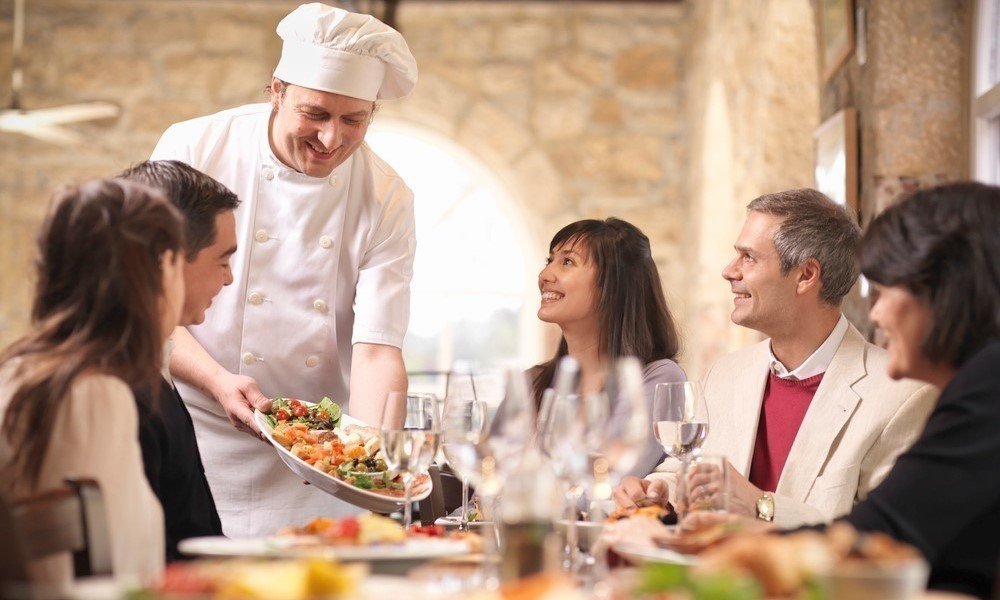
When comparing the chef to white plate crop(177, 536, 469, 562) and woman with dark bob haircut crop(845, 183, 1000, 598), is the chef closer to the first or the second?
white plate crop(177, 536, 469, 562)

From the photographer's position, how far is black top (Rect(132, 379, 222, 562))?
1982mm

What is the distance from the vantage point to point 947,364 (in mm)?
1645

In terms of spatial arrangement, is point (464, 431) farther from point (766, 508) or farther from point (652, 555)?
point (766, 508)

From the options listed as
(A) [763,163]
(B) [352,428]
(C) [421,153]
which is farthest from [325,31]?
(C) [421,153]

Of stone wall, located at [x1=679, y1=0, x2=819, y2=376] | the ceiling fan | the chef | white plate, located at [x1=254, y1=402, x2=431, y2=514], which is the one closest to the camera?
white plate, located at [x1=254, y1=402, x2=431, y2=514]

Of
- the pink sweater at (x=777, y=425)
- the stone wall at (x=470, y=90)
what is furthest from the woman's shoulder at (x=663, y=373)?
the stone wall at (x=470, y=90)

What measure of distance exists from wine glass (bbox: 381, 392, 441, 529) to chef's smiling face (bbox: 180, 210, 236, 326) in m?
0.45

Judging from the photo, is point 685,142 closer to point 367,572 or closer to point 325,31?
point 325,31

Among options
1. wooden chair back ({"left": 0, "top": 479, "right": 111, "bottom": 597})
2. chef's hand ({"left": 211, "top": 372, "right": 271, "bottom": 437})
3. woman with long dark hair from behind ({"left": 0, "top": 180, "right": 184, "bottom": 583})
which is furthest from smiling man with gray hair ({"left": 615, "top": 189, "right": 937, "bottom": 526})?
wooden chair back ({"left": 0, "top": 479, "right": 111, "bottom": 597})

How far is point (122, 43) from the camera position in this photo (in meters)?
7.14

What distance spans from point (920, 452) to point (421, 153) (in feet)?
21.2

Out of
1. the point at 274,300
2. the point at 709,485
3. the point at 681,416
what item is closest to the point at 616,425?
the point at 709,485

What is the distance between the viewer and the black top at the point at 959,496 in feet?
4.93

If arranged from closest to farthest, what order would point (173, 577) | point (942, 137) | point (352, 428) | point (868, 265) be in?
point (173, 577) < point (868, 265) < point (352, 428) < point (942, 137)
